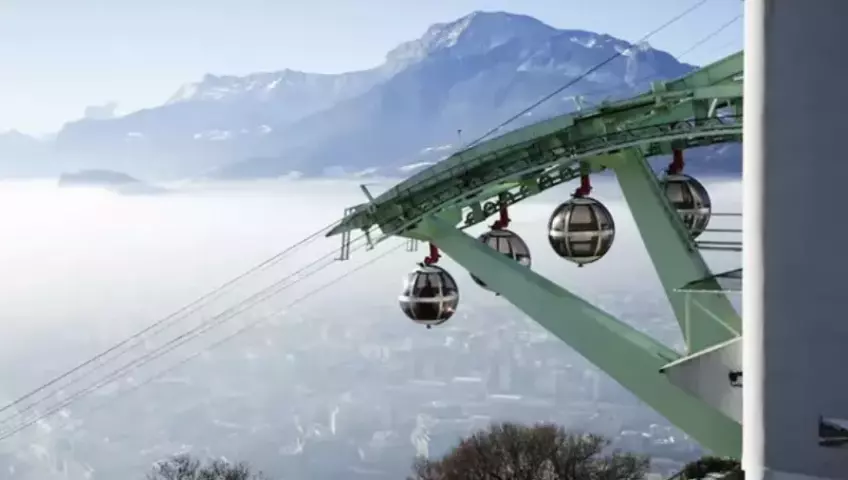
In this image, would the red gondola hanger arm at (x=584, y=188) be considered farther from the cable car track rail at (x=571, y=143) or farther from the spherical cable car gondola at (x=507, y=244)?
the spherical cable car gondola at (x=507, y=244)

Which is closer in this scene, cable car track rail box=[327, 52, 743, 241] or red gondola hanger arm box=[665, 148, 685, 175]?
cable car track rail box=[327, 52, 743, 241]

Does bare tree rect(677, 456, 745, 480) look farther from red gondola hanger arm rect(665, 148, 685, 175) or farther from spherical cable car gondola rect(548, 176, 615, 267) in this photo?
spherical cable car gondola rect(548, 176, 615, 267)

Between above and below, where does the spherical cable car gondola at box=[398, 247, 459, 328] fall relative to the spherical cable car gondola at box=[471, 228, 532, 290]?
below

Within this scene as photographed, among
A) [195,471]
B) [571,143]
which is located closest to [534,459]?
[195,471]

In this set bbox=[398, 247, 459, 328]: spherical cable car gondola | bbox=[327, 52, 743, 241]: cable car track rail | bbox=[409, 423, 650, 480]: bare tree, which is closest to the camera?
bbox=[327, 52, 743, 241]: cable car track rail

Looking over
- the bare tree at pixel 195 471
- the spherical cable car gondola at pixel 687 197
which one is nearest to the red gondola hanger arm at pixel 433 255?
the spherical cable car gondola at pixel 687 197
